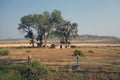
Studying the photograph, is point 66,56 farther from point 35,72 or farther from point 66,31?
point 66,31

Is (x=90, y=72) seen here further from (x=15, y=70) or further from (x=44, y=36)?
(x=44, y=36)

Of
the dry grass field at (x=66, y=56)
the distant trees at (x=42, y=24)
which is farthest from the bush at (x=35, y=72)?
the distant trees at (x=42, y=24)

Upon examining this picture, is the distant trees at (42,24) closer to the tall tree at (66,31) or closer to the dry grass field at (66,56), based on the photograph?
the tall tree at (66,31)

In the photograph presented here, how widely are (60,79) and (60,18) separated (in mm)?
74344

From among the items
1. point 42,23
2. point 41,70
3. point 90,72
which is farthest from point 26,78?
point 42,23

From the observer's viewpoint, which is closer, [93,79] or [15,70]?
[93,79]

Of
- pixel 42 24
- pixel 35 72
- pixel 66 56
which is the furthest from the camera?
pixel 42 24

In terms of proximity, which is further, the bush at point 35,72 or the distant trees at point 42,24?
the distant trees at point 42,24

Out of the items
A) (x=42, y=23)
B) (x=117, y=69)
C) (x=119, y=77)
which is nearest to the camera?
(x=119, y=77)

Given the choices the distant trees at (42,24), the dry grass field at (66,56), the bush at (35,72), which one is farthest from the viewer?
the distant trees at (42,24)

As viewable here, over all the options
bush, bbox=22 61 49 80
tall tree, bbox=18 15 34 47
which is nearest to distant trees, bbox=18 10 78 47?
tall tree, bbox=18 15 34 47

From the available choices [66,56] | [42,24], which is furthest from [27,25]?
[66,56]

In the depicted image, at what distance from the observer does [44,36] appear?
8900cm

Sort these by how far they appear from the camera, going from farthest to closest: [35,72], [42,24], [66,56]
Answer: [42,24] < [66,56] < [35,72]
